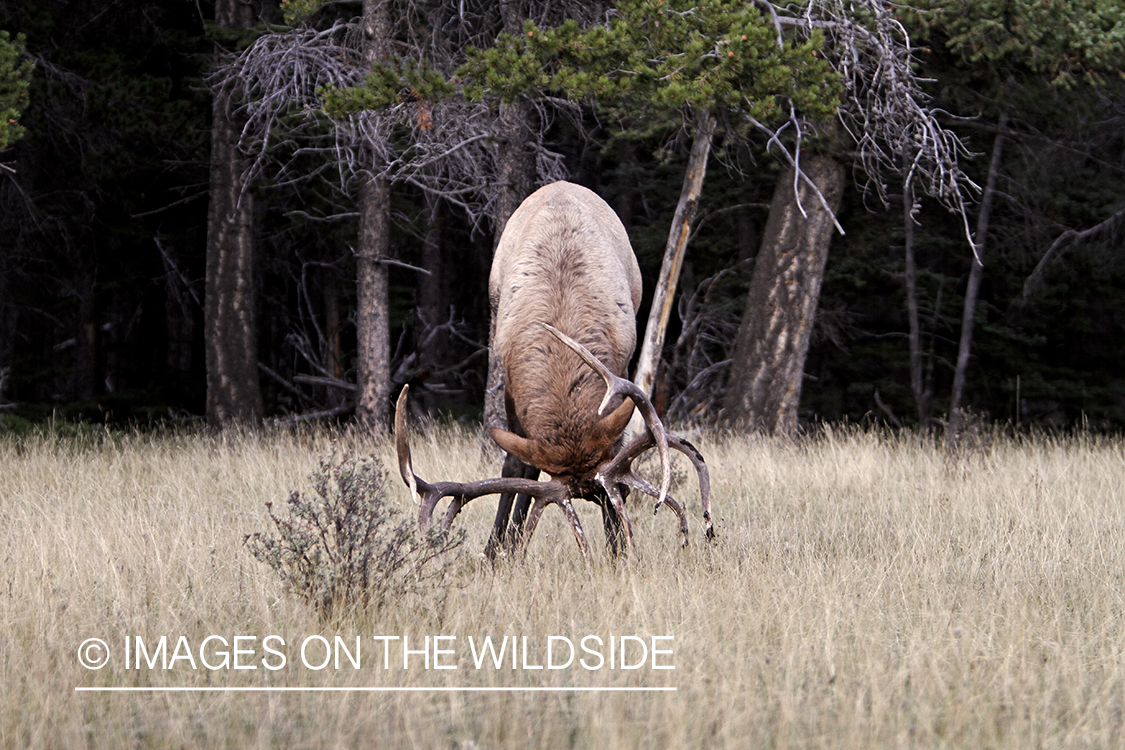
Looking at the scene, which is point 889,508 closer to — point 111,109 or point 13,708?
point 13,708

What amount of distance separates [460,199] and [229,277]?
3.28m

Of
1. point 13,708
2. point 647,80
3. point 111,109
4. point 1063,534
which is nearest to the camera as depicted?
point 13,708

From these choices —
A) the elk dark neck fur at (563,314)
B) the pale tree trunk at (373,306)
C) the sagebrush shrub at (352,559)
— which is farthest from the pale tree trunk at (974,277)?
the sagebrush shrub at (352,559)

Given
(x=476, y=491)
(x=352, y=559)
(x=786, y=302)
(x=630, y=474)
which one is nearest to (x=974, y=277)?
(x=786, y=302)

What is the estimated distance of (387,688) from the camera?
11.9 ft

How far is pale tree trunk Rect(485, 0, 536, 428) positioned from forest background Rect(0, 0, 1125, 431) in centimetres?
3

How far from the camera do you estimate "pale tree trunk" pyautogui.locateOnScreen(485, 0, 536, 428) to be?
34.0 ft

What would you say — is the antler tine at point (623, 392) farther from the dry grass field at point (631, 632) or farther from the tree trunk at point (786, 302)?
the tree trunk at point (786, 302)

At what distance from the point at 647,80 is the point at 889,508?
3.85m

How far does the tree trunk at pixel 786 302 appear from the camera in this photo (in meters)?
11.8

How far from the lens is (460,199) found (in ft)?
47.2

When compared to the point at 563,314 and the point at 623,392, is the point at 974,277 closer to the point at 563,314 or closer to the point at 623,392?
the point at 563,314

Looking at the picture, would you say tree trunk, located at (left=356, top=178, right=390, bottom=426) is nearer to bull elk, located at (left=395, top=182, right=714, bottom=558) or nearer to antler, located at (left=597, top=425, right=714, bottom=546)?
bull elk, located at (left=395, top=182, right=714, bottom=558)

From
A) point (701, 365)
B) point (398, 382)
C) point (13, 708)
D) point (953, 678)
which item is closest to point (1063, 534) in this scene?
point (953, 678)
